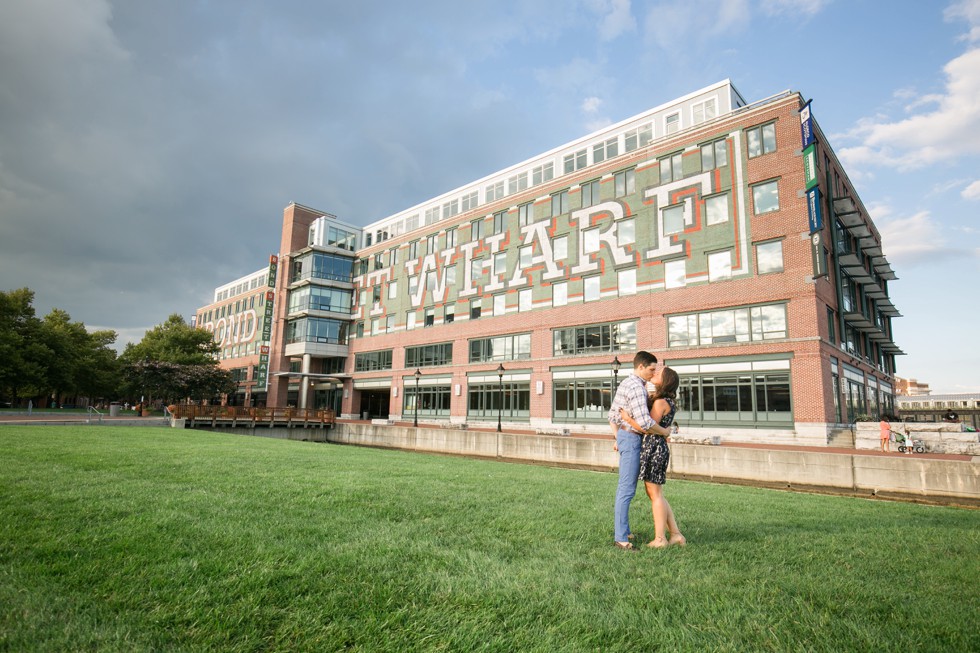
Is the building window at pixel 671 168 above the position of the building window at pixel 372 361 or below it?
above

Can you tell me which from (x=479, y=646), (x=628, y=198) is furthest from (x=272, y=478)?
(x=628, y=198)

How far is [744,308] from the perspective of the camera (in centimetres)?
2638

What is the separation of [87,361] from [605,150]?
174ft

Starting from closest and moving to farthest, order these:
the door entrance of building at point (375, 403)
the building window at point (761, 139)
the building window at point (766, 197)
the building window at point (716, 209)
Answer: the building window at point (766, 197), the building window at point (761, 139), the building window at point (716, 209), the door entrance of building at point (375, 403)

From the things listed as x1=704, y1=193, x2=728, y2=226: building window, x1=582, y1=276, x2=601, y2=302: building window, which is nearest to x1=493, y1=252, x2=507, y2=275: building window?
x1=582, y1=276, x2=601, y2=302: building window

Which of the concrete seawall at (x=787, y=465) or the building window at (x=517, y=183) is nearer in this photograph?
the concrete seawall at (x=787, y=465)

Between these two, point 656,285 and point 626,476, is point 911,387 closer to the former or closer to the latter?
point 656,285

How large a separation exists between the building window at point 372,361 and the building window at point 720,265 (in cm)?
2941

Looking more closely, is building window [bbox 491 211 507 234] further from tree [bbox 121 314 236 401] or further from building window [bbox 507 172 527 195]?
tree [bbox 121 314 236 401]

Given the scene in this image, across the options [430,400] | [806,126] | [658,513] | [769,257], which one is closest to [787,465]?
[658,513]

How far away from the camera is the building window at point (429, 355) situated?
4159cm

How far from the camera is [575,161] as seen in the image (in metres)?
36.6

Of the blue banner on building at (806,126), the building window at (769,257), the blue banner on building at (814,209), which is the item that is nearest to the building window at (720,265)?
the building window at (769,257)

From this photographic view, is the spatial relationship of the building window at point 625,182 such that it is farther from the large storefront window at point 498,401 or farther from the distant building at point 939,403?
the distant building at point 939,403
